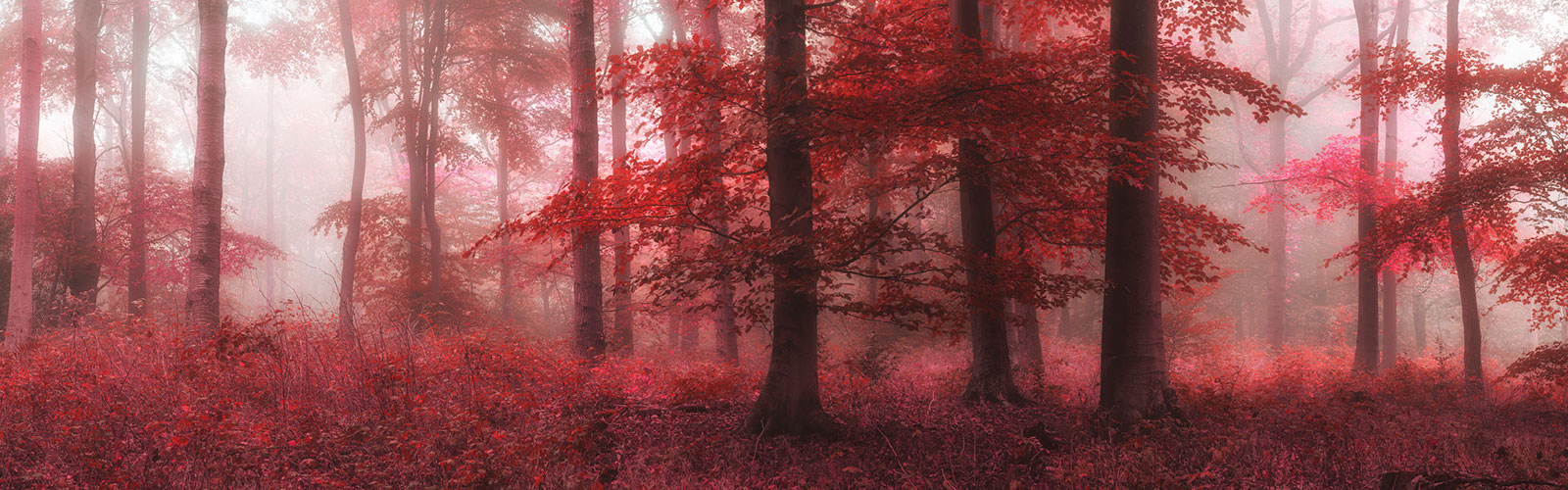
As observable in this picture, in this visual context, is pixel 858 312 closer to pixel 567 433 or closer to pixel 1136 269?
pixel 567 433

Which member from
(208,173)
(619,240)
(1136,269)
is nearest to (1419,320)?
(1136,269)

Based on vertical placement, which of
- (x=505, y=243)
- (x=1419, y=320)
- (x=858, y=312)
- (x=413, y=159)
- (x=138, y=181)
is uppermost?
(x=413, y=159)

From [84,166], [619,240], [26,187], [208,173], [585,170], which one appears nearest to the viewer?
[585,170]

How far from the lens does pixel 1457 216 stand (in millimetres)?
11945

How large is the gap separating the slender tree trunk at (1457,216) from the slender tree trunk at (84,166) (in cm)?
2359

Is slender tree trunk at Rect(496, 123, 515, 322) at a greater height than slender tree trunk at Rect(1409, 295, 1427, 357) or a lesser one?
greater

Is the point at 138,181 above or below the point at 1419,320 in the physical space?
above

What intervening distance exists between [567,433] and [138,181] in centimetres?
1753

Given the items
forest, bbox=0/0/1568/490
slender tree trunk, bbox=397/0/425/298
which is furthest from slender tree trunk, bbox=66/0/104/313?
slender tree trunk, bbox=397/0/425/298

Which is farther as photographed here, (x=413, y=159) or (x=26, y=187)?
(x=413, y=159)

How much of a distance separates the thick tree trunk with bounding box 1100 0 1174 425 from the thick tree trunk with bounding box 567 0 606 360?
5.87 metres

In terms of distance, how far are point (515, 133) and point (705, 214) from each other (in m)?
11.4

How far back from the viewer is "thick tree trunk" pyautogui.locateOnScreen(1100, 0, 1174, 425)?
24.0 ft

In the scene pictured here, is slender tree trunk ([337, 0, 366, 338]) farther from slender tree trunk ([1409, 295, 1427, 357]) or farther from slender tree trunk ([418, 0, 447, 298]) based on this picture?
slender tree trunk ([1409, 295, 1427, 357])
